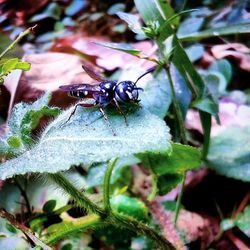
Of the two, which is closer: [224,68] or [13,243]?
[13,243]

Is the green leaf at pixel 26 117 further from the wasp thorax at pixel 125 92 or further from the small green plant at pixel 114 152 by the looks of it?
the wasp thorax at pixel 125 92

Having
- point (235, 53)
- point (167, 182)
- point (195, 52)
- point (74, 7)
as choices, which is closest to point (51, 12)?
point (74, 7)

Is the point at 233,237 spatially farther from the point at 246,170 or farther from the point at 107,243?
the point at 107,243

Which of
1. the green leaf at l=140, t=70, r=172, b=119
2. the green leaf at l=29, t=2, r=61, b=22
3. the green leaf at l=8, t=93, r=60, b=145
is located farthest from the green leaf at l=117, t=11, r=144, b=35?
the green leaf at l=29, t=2, r=61, b=22

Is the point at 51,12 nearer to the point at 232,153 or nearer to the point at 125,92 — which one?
the point at 232,153

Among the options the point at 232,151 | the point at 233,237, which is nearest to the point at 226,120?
the point at 232,151

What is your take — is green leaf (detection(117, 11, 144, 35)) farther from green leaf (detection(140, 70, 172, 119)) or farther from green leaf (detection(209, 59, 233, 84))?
green leaf (detection(209, 59, 233, 84))

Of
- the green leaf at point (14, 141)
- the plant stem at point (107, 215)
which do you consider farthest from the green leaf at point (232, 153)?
the green leaf at point (14, 141)
